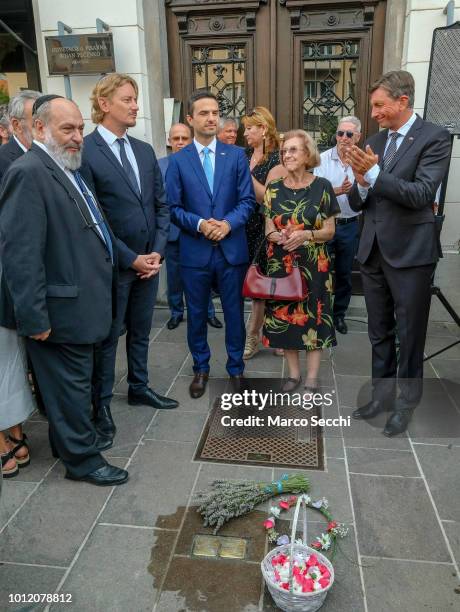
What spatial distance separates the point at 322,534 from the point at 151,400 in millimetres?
1653

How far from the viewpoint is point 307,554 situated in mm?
2070

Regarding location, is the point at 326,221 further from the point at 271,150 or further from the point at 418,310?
the point at 271,150

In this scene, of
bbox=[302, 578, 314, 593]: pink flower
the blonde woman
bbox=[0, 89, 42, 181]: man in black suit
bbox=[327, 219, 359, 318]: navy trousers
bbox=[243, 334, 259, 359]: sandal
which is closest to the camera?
bbox=[302, 578, 314, 593]: pink flower

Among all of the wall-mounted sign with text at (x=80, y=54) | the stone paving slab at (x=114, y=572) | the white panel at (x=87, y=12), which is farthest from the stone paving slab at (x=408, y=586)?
the white panel at (x=87, y=12)

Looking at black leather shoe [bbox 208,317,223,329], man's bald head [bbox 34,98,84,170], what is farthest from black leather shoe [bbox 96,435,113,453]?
black leather shoe [bbox 208,317,223,329]

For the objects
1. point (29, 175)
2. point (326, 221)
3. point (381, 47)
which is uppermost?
point (381, 47)

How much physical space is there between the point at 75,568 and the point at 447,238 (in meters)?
4.63

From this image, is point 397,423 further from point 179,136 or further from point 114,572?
point 179,136

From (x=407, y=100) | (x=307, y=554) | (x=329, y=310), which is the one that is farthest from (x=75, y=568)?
(x=407, y=100)

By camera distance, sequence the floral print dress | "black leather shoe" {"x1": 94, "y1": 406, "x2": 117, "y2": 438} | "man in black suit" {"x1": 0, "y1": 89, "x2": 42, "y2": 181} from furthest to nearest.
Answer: the floral print dress, "man in black suit" {"x1": 0, "y1": 89, "x2": 42, "y2": 181}, "black leather shoe" {"x1": 94, "y1": 406, "x2": 117, "y2": 438}

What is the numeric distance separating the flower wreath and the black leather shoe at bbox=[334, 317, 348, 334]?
265cm

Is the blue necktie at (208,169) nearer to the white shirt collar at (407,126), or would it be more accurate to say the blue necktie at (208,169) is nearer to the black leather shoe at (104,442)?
the white shirt collar at (407,126)

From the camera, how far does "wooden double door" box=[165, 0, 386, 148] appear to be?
5.35 meters

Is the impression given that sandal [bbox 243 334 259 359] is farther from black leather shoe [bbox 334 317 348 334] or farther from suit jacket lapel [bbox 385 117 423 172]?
suit jacket lapel [bbox 385 117 423 172]
